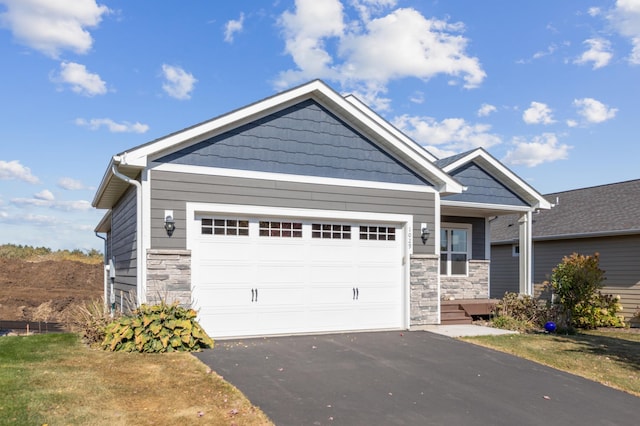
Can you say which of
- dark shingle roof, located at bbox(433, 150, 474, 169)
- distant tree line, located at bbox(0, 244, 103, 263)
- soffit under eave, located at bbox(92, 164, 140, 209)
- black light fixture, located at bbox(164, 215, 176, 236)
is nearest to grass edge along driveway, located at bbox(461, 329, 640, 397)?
dark shingle roof, located at bbox(433, 150, 474, 169)

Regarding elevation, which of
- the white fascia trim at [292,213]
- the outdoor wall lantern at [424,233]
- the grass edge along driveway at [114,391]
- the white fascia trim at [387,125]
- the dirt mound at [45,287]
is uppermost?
the white fascia trim at [387,125]

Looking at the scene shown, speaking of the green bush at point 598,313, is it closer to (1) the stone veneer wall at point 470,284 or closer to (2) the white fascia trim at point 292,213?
(1) the stone veneer wall at point 470,284

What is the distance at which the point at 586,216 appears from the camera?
56.5 ft

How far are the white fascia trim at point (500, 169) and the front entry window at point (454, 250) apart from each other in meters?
2.29

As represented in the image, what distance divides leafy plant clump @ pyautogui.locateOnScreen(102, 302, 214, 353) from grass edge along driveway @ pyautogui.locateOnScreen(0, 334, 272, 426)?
0.24 m

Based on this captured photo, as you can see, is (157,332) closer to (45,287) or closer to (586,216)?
(586,216)

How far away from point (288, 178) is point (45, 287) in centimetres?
2638

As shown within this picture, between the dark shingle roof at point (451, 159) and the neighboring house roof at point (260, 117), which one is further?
the dark shingle roof at point (451, 159)

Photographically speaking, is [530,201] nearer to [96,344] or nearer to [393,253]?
[393,253]

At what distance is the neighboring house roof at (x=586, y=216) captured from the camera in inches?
611

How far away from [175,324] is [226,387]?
265 centimetres

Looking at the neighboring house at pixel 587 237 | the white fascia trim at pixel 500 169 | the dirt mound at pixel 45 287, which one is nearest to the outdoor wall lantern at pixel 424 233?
the white fascia trim at pixel 500 169

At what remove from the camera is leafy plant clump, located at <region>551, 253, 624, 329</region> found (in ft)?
43.3

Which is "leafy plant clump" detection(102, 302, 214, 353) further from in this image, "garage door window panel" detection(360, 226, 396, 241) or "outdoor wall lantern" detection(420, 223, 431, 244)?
"outdoor wall lantern" detection(420, 223, 431, 244)
